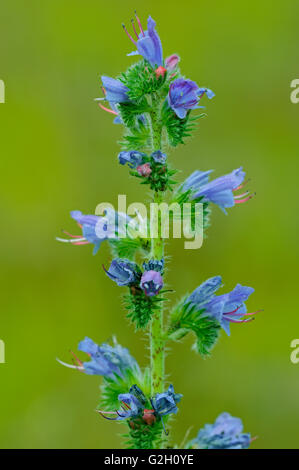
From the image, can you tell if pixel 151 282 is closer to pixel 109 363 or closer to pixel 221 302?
pixel 221 302

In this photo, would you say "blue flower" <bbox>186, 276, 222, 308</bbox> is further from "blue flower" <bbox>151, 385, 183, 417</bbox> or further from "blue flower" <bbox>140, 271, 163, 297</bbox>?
"blue flower" <bbox>151, 385, 183, 417</bbox>

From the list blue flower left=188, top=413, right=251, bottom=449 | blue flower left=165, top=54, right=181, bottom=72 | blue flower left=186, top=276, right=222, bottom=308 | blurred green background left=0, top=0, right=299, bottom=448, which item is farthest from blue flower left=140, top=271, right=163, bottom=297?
blurred green background left=0, top=0, right=299, bottom=448

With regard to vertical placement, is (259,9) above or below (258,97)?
above

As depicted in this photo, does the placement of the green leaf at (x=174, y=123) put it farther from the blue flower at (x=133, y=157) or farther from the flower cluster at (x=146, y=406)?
the flower cluster at (x=146, y=406)

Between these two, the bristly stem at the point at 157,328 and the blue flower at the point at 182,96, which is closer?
the blue flower at the point at 182,96

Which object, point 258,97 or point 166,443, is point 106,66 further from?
point 166,443

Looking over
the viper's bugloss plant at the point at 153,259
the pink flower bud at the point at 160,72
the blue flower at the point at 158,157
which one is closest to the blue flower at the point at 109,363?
the viper's bugloss plant at the point at 153,259

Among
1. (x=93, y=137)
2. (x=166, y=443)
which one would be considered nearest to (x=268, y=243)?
(x=93, y=137)

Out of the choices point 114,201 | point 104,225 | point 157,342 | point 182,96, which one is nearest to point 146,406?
point 157,342
